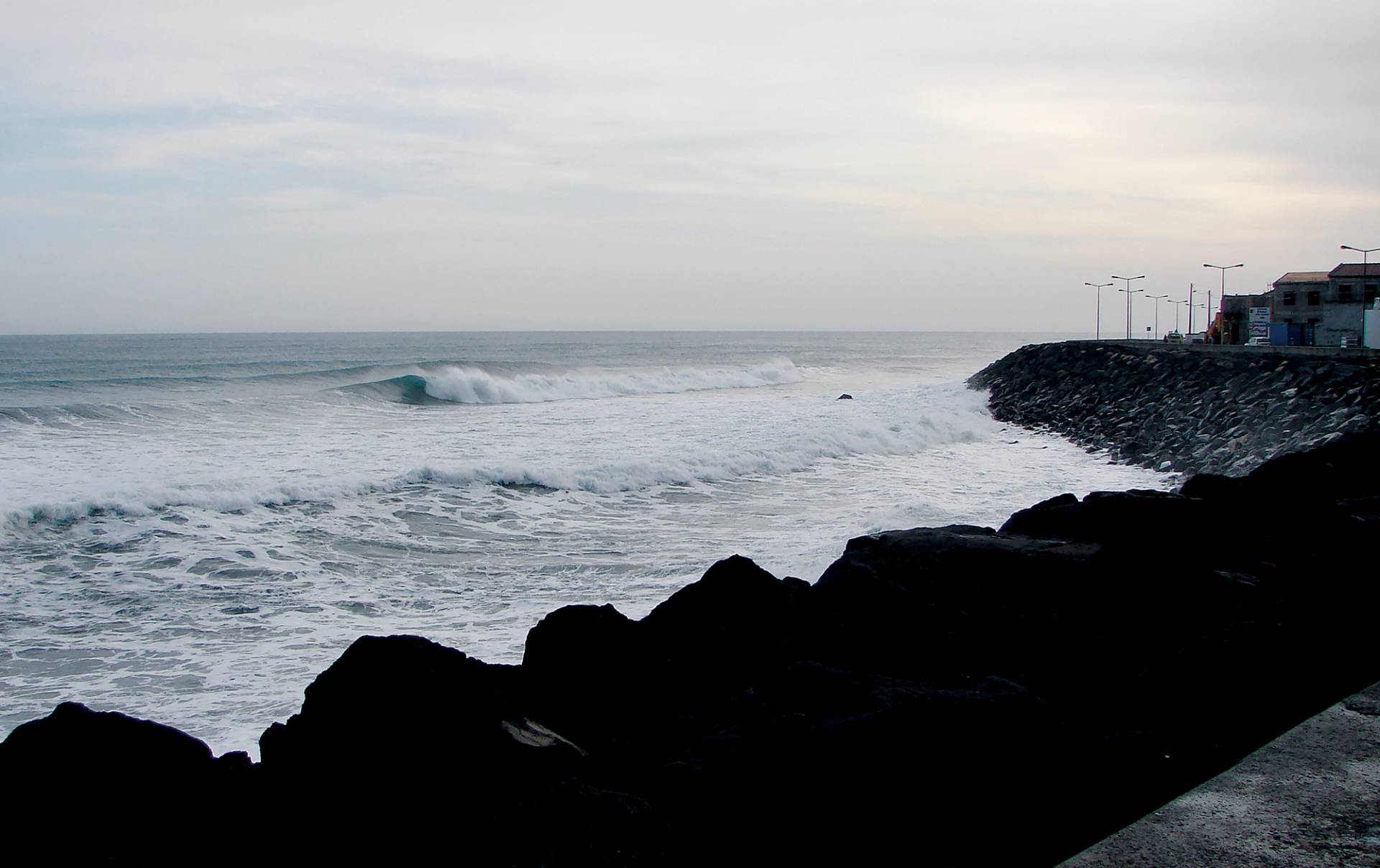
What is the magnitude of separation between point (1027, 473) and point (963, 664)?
1352 cm

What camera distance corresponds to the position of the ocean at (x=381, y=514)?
8227 mm

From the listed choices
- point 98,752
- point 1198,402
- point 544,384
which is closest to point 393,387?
point 544,384

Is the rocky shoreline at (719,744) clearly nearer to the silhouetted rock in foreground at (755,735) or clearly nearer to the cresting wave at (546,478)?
the silhouetted rock in foreground at (755,735)

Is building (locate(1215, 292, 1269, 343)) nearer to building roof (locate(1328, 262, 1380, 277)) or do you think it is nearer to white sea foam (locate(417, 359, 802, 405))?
building roof (locate(1328, 262, 1380, 277))

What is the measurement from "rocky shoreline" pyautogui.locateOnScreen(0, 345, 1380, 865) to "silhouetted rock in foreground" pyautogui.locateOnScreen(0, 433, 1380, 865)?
1 centimetres

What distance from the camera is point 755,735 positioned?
400 centimetres

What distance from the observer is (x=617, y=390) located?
4444 centimetres

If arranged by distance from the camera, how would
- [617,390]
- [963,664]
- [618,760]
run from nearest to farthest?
1. [618,760]
2. [963,664]
3. [617,390]

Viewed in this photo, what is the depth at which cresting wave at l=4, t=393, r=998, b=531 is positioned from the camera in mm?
13266

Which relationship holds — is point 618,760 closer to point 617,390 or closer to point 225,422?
point 225,422

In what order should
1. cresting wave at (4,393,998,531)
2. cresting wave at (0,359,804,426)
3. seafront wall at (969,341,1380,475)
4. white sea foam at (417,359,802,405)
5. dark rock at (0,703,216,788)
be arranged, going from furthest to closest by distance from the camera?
white sea foam at (417,359,802,405) < cresting wave at (0,359,804,426) < seafront wall at (969,341,1380,475) < cresting wave at (4,393,998,531) < dark rock at (0,703,216,788)

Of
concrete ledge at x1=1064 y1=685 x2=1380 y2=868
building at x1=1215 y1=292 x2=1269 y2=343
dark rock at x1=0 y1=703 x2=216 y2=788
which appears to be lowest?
dark rock at x1=0 y1=703 x2=216 y2=788

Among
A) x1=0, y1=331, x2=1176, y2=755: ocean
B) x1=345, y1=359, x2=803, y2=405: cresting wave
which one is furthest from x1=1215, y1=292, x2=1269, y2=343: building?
x1=345, y1=359, x2=803, y2=405: cresting wave

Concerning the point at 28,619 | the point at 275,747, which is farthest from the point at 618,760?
the point at 28,619
